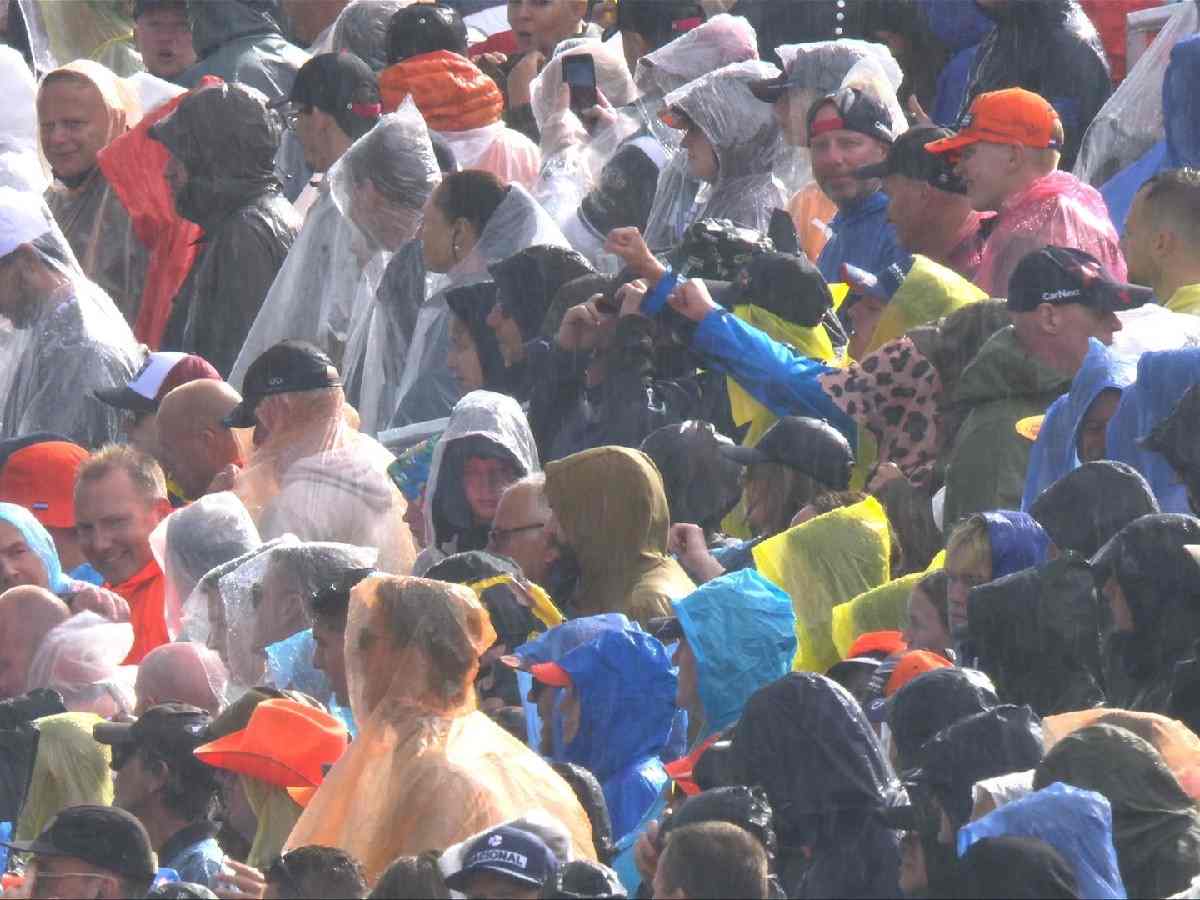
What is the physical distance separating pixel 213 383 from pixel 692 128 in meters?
2.30

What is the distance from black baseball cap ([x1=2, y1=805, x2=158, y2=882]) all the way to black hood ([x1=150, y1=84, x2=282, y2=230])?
604 cm

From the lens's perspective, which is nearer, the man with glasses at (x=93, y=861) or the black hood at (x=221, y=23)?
the man with glasses at (x=93, y=861)

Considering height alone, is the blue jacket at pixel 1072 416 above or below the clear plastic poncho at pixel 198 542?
above

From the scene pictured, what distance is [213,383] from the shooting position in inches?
423

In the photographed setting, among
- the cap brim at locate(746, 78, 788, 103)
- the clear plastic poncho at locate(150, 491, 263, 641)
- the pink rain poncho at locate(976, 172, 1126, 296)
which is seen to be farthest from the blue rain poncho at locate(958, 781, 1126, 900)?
the cap brim at locate(746, 78, 788, 103)

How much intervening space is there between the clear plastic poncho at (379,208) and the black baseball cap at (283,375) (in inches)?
66.1

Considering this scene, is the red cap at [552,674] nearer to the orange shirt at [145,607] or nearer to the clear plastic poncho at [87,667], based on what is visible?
the clear plastic poncho at [87,667]

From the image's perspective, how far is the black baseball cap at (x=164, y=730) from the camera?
780cm

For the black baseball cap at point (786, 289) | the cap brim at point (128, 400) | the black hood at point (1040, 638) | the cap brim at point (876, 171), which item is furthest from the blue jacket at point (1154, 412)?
the cap brim at point (128, 400)

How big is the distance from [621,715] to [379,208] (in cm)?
495

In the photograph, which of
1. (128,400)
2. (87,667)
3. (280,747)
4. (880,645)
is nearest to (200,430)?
(128,400)

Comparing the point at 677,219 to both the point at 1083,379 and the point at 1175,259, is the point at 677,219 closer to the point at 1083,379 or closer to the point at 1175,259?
the point at 1175,259

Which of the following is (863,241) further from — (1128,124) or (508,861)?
(508,861)

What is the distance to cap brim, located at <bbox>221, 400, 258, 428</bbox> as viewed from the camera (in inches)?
402
